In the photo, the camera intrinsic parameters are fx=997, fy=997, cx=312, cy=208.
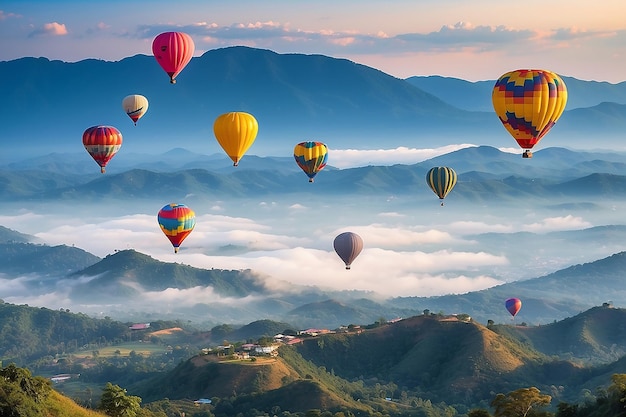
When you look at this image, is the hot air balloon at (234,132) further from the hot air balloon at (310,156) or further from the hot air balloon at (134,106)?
the hot air balloon at (134,106)

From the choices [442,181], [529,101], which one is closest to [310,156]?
[442,181]

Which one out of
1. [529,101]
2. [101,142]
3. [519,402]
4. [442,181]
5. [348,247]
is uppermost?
[101,142]

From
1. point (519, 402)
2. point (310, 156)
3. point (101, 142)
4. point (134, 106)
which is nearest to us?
point (519, 402)

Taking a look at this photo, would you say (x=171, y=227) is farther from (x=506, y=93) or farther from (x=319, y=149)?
(x=506, y=93)

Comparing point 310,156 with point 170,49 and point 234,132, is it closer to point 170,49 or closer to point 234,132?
point 234,132

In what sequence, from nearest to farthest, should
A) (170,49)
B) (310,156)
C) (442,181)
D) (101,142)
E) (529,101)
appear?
(529,101) → (170,49) → (101,142) → (310,156) → (442,181)
